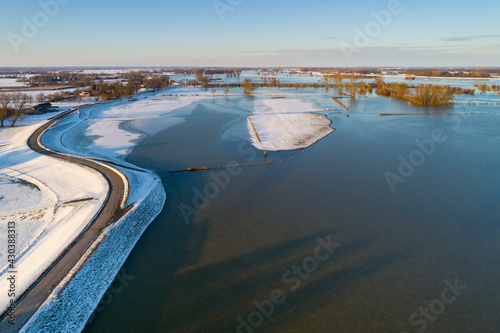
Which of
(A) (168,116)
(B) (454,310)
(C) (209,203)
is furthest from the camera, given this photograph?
(A) (168,116)

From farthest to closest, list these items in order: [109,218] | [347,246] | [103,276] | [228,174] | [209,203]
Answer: [228,174] → [209,203] → [109,218] → [347,246] → [103,276]

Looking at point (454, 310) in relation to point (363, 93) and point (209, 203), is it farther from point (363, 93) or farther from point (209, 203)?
point (363, 93)

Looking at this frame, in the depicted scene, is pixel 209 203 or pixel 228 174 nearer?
pixel 209 203

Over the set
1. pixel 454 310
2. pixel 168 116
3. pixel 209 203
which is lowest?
pixel 454 310

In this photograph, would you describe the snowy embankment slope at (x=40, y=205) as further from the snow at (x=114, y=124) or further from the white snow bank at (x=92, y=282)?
the snow at (x=114, y=124)

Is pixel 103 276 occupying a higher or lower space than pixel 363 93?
lower

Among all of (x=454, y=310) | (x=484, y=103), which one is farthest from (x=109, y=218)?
(x=484, y=103)

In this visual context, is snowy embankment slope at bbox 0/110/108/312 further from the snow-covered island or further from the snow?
the snow
